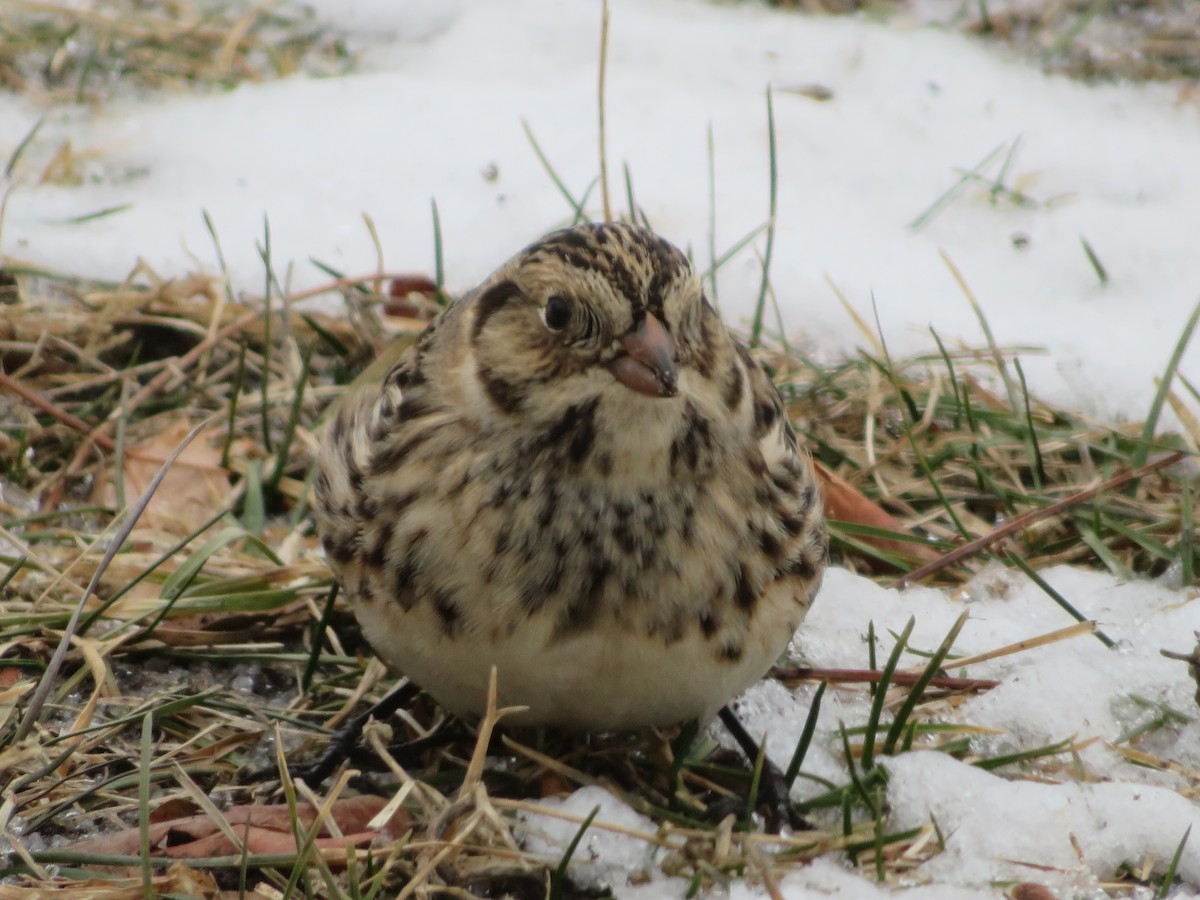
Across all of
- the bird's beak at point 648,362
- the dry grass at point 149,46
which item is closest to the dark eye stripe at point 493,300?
the bird's beak at point 648,362

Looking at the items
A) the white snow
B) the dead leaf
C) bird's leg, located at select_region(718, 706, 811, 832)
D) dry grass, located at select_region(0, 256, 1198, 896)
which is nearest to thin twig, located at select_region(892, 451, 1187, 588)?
dry grass, located at select_region(0, 256, 1198, 896)

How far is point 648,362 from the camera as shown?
268 cm

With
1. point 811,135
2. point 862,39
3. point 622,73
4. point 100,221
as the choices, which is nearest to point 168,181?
point 100,221

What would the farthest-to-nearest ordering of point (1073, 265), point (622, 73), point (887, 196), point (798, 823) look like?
point (622, 73)
point (887, 196)
point (1073, 265)
point (798, 823)

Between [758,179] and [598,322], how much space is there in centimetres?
314

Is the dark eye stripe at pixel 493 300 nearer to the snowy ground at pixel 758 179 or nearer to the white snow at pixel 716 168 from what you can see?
the snowy ground at pixel 758 179

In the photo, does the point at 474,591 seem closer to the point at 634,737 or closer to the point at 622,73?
the point at 634,737

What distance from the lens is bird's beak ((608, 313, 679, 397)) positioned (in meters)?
2.68

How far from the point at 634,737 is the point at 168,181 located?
10.4 ft

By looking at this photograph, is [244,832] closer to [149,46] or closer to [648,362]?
[648,362]

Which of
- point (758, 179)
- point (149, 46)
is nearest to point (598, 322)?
point (758, 179)

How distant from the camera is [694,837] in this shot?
293 centimetres

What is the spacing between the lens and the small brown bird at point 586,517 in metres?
2.81

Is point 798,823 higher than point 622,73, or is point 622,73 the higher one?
point 622,73
